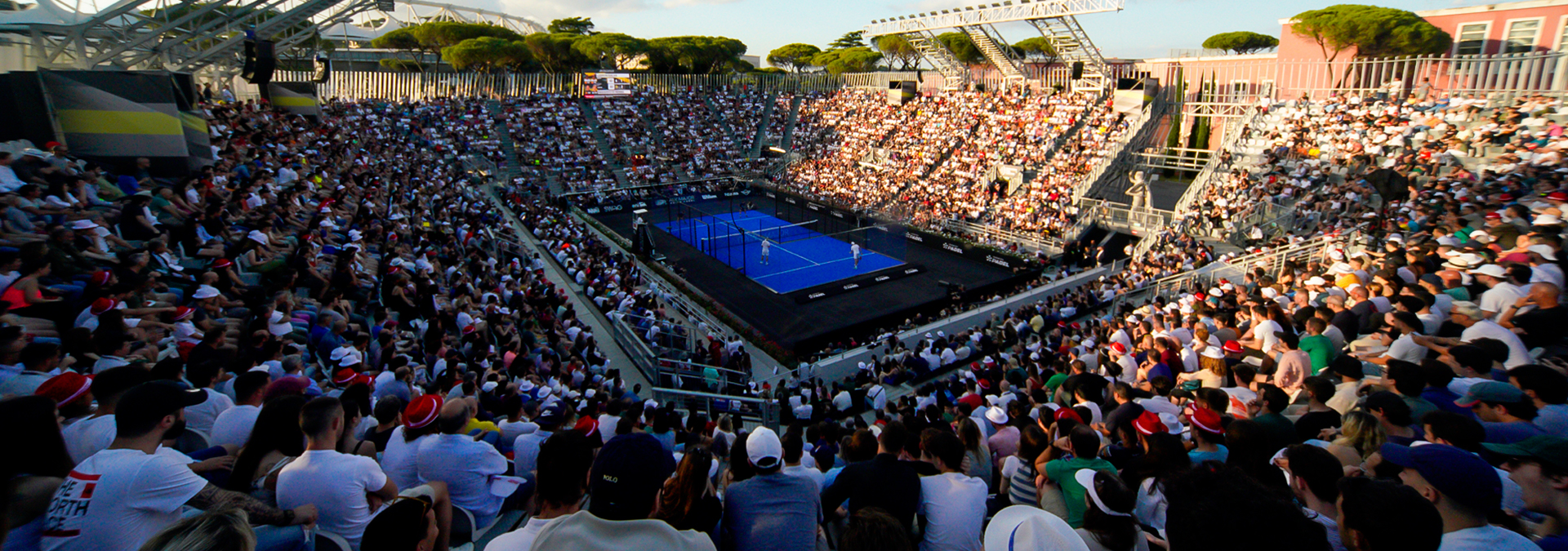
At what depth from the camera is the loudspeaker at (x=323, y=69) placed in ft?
149

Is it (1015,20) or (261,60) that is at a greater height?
(1015,20)

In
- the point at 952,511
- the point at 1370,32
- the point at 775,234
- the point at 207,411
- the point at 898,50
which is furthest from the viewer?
the point at 898,50

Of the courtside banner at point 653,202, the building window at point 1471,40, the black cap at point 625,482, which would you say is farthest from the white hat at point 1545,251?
the building window at point 1471,40

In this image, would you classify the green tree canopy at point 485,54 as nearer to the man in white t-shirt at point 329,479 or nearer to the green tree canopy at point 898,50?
the green tree canopy at point 898,50

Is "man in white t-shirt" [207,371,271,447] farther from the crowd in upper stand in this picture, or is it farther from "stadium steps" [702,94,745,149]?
"stadium steps" [702,94,745,149]

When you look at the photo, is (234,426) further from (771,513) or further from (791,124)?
(791,124)

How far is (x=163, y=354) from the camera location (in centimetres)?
617

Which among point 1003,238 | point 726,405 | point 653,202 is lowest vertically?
point 726,405

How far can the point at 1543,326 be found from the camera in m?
6.10

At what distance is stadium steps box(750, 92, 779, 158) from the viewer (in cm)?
5169

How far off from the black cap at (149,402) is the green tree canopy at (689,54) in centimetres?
6518

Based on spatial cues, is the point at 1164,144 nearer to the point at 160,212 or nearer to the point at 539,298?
the point at 539,298

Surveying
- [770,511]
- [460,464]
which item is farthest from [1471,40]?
[460,464]

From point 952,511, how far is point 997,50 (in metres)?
41.3
